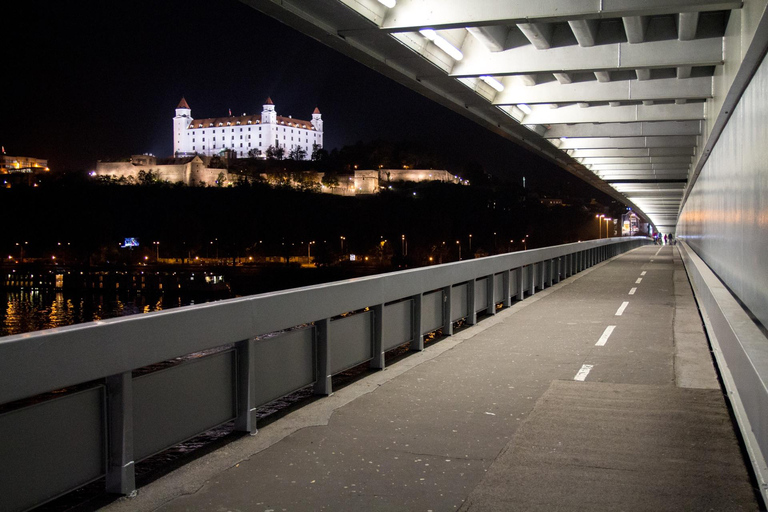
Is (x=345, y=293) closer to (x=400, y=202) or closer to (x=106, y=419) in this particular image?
(x=106, y=419)

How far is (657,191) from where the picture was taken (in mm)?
40781

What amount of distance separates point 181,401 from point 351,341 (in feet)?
9.54

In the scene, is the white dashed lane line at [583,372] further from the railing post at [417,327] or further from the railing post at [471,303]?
the railing post at [471,303]

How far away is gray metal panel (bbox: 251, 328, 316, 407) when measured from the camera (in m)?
5.99

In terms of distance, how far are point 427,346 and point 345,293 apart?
3.13 meters

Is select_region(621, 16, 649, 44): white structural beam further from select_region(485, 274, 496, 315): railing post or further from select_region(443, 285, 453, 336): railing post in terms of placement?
select_region(485, 274, 496, 315): railing post

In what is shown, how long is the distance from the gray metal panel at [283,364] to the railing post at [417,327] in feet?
9.39

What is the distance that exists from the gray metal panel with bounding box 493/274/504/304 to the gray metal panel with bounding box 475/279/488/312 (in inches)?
9.0

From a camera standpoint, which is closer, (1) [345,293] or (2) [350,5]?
(1) [345,293]

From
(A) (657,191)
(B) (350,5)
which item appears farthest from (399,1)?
(A) (657,191)

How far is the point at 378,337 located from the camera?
830 centimetres

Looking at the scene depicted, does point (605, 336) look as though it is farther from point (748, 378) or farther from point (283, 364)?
point (283, 364)

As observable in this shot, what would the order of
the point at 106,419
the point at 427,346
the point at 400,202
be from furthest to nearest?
1. the point at 400,202
2. the point at 427,346
3. the point at 106,419

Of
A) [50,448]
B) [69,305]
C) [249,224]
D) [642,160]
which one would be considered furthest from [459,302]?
[249,224]
